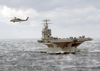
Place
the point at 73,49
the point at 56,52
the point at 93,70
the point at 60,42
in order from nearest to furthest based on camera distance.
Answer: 1. the point at 93,70
2. the point at 60,42
3. the point at 56,52
4. the point at 73,49

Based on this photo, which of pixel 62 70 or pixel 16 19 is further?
pixel 16 19

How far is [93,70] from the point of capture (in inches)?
959

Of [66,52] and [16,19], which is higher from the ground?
[16,19]

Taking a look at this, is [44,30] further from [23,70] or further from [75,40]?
[23,70]

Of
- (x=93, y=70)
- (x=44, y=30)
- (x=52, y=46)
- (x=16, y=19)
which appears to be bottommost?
(x=93, y=70)

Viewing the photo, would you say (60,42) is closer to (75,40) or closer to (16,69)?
(75,40)

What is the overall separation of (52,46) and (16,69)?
23.2 meters

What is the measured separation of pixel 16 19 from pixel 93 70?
2875cm

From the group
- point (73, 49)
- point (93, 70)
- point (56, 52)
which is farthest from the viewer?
point (73, 49)

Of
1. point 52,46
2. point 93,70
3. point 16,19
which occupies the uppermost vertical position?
point 16,19

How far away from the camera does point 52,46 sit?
4772 centimetres

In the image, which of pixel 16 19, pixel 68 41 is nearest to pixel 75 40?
pixel 68 41

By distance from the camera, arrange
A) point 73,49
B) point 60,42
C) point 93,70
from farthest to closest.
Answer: point 73,49 < point 60,42 < point 93,70

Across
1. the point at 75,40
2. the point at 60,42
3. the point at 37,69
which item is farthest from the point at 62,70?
the point at 75,40
